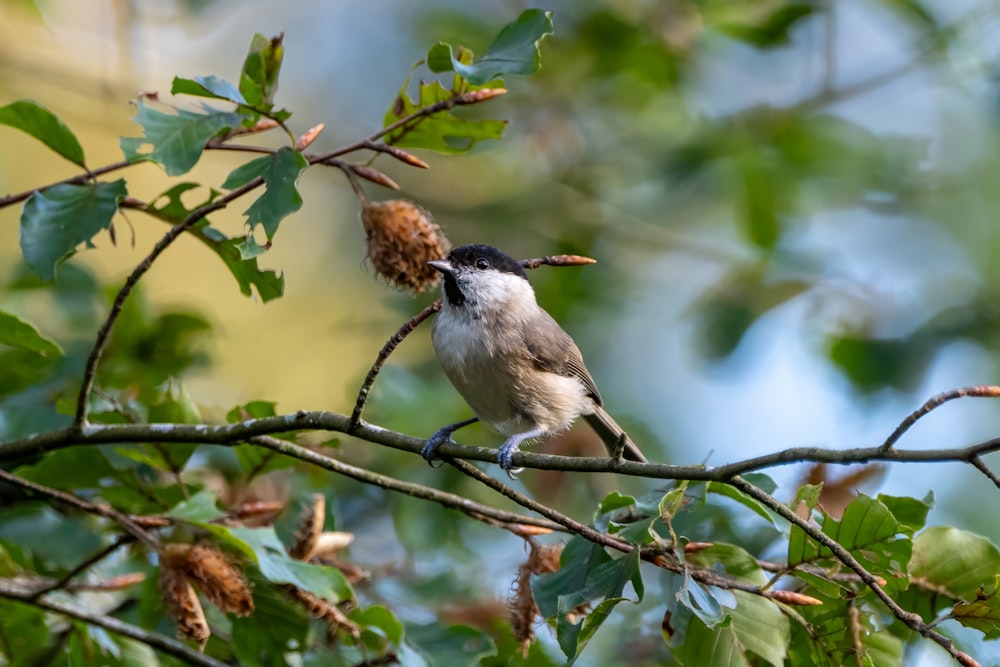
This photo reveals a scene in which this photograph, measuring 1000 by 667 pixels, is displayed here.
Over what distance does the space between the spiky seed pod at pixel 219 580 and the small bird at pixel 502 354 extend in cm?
97

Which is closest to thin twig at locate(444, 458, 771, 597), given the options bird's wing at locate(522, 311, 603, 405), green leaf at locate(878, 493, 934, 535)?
green leaf at locate(878, 493, 934, 535)

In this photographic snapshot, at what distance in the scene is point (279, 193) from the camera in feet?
8.14

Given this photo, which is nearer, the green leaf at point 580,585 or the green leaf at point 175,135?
the green leaf at point 580,585

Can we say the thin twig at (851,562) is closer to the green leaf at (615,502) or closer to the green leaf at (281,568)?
the green leaf at (615,502)

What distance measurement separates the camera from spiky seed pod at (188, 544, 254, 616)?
2729mm

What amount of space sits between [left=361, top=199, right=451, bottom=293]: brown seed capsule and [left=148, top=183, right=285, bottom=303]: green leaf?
28 cm

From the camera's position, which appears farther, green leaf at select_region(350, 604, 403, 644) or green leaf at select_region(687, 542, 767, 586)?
green leaf at select_region(350, 604, 403, 644)

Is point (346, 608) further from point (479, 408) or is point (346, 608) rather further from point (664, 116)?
point (664, 116)

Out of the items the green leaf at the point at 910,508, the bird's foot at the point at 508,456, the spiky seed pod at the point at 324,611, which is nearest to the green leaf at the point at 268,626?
the spiky seed pod at the point at 324,611

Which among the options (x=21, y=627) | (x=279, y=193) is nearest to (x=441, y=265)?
(x=279, y=193)

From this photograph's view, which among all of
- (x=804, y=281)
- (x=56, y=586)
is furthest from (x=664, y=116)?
(x=56, y=586)

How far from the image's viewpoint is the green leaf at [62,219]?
2652 millimetres

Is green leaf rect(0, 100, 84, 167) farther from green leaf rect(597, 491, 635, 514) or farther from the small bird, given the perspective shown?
green leaf rect(597, 491, 635, 514)

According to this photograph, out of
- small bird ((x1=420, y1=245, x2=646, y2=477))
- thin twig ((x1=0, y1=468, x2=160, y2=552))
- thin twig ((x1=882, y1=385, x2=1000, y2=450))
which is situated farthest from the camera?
small bird ((x1=420, y1=245, x2=646, y2=477))
